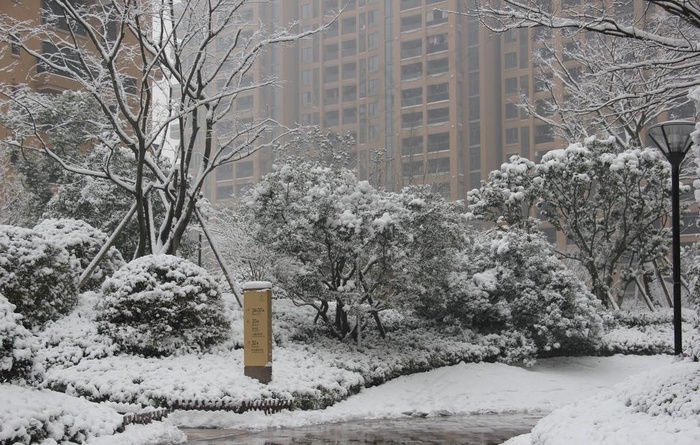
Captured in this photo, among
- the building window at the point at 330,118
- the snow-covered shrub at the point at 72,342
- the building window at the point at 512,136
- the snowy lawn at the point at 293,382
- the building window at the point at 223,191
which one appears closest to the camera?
the snowy lawn at the point at 293,382

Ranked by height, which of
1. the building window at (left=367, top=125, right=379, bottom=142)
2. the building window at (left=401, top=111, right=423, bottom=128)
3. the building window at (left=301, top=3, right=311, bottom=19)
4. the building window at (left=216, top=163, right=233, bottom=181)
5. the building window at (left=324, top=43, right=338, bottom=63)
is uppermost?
the building window at (left=301, top=3, right=311, bottom=19)

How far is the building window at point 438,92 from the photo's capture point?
224 feet

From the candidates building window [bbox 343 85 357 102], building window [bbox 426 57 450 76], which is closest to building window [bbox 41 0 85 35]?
building window [bbox 426 57 450 76]

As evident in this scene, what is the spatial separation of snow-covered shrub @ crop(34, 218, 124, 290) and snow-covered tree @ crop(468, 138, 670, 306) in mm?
12296

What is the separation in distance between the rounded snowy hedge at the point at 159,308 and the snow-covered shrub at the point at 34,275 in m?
0.87

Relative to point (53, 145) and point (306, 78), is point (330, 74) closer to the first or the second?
point (306, 78)

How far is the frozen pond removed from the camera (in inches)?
426

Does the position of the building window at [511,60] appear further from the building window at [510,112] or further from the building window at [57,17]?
the building window at [57,17]

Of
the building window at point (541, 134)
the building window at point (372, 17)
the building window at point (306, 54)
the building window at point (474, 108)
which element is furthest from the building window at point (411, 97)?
the building window at point (306, 54)

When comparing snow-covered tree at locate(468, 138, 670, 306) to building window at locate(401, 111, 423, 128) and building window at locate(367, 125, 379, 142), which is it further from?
building window at locate(367, 125, 379, 142)

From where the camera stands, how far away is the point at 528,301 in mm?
20594

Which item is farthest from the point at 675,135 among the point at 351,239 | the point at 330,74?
the point at 330,74

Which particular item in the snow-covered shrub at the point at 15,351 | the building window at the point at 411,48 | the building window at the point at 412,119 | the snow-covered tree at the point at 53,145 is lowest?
the snow-covered shrub at the point at 15,351

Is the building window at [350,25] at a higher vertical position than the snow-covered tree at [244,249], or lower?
higher
